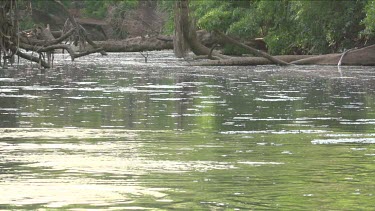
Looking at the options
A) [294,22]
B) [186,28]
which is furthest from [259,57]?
[294,22]

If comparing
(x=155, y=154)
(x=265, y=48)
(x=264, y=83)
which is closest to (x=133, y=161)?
(x=155, y=154)

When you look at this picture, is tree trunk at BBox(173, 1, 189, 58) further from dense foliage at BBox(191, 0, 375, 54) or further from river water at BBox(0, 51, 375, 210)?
river water at BBox(0, 51, 375, 210)

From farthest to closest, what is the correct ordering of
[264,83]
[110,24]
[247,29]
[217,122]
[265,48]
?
[110,24]
[265,48]
[247,29]
[264,83]
[217,122]

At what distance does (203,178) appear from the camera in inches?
341

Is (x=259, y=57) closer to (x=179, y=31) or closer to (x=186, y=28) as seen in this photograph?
(x=186, y=28)

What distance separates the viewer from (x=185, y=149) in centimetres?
1105

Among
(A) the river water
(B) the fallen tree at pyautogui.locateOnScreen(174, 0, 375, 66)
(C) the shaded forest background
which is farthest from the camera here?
(C) the shaded forest background

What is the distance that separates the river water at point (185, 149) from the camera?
766cm

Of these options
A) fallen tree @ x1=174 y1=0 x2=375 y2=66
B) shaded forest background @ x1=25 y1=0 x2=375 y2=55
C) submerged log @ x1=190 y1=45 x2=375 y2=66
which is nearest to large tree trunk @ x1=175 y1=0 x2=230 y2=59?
fallen tree @ x1=174 y1=0 x2=375 y2=66

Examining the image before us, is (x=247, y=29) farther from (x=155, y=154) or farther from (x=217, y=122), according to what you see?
(x=155, y=154)

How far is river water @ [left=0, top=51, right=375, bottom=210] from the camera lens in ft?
25.1

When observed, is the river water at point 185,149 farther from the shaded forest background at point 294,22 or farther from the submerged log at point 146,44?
the submerged log at point 146,44

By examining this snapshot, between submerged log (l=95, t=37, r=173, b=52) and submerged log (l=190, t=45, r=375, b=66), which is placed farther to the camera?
submerged log (l=95, t=37, r=173, b=52)

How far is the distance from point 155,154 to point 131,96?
33.8ft
